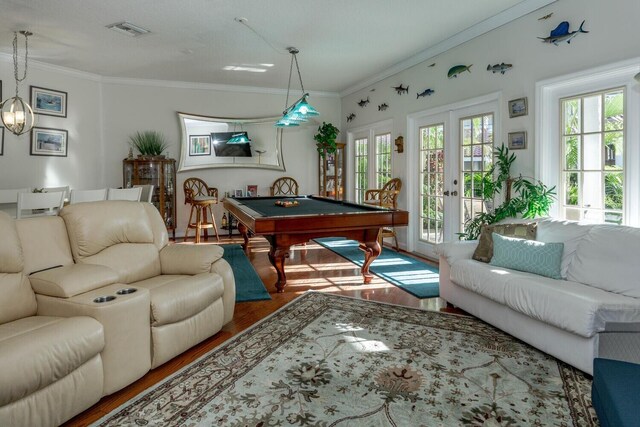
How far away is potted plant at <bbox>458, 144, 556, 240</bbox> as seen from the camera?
151 inches

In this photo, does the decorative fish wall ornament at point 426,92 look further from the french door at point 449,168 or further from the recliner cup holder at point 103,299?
the recliner cup holder at point 103,299

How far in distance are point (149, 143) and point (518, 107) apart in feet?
18.4

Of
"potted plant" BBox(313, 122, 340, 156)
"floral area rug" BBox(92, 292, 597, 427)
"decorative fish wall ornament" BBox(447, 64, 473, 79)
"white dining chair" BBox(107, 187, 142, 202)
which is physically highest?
"decorative fish wall ornament" BBox(447, 64, 473, 79)

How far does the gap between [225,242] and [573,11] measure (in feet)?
18.2

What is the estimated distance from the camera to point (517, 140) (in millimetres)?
4199

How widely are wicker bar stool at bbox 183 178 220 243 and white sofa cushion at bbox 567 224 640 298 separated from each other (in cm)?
545

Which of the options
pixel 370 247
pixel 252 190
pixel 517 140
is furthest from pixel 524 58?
pixel 252 190

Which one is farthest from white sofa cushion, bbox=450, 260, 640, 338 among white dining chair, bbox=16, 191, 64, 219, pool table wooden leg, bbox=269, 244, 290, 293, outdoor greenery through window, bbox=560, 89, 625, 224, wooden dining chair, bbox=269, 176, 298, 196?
wooden dining chair, bbox=269, 176, 298, 196

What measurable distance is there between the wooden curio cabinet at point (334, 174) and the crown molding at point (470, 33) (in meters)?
1.73

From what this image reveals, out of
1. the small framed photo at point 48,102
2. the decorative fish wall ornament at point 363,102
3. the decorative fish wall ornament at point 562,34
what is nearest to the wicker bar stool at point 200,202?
the small framed photo at point 48,102

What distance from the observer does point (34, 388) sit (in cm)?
173

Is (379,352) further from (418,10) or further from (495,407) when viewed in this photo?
(418,10)

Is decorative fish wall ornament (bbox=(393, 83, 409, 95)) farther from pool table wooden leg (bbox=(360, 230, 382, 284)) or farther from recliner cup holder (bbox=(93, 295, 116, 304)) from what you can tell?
recliner cup holder (bbox=(93, 295, 116, 304))

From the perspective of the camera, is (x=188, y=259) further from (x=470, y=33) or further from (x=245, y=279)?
(x=470, y=33)
